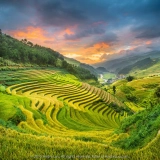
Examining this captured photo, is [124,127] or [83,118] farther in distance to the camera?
[83,118]

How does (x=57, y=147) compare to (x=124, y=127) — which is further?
(x=124, y=127)

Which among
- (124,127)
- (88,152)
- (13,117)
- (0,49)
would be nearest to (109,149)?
(88,152)

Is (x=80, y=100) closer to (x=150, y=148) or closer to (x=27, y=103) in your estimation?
(x=27, y=103)

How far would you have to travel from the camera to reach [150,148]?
20.1 feet

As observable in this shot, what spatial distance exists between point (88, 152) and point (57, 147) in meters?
1.08

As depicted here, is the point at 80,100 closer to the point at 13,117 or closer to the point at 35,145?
the point at 13,117

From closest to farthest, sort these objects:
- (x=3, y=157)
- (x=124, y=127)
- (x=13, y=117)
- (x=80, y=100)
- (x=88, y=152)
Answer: (x=3, y=157) < (x=88, y=152) < (x=124, y=127) < (x=13, y=117) < (x=80, y=100)

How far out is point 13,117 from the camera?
17.8 metres

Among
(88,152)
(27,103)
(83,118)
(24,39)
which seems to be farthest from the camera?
(24,39)

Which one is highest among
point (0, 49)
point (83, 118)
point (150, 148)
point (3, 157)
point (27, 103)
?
point (0, 49)

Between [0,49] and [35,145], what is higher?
[0,49]

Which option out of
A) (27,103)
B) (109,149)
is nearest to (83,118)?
(27,103)

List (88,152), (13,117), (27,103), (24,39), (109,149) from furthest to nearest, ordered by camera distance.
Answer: (24,39) < (27,103) < (13,117) < (109,149) < (88,152)

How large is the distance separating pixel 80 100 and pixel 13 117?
28655 millimetres
